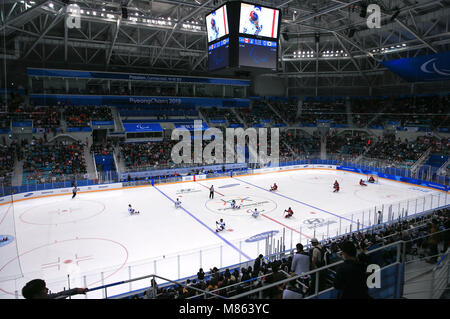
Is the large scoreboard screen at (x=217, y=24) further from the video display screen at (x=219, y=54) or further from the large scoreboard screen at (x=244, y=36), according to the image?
the video display screen at (x=219, y=54)

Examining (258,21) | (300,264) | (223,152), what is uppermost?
(258,21)

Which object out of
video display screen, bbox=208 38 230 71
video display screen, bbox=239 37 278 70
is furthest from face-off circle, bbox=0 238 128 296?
video display screen, bbox=239 37 278 70

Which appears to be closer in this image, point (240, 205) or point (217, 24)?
point (217, 24)

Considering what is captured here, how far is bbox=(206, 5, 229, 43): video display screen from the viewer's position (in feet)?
52.5

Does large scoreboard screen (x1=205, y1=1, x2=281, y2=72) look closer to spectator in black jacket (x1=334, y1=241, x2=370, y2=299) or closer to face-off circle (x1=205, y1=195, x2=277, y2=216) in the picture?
face-off circle (x1=205, y1=195, x2=277, y2=216)

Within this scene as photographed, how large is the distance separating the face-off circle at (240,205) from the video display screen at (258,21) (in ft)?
33.4

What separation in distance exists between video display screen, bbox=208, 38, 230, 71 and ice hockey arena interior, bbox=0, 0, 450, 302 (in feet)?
0.42

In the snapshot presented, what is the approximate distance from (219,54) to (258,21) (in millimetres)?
2664

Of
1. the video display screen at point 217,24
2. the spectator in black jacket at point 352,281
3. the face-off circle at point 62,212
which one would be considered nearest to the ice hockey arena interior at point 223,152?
the spectator in black jacket at point 352,281

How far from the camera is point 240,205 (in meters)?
20.0

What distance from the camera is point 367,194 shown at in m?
22.6

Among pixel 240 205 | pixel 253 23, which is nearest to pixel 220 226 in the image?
pixel 240 205

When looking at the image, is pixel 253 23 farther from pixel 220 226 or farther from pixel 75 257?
pixel 75 257
